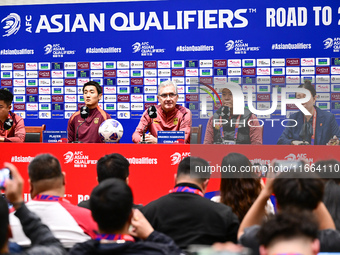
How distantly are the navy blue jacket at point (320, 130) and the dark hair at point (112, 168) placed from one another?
145 cm

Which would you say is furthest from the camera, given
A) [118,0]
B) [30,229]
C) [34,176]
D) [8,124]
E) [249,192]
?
[118,0]

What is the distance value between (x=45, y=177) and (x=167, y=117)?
2639mm

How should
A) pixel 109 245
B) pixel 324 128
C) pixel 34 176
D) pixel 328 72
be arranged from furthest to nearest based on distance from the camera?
pixel 328 72 → pixel 324 128 → pixel 34 176 → pixel 109 245

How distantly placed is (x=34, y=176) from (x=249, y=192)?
1.15 metres

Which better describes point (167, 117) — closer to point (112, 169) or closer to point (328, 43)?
point (112, 169)

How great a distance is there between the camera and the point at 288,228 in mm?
1144

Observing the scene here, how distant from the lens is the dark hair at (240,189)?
2.41 m

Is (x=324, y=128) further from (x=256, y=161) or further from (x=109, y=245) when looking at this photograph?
(x=109, y=245)

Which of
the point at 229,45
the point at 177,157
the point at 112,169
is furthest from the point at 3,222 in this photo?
the point at 229,45

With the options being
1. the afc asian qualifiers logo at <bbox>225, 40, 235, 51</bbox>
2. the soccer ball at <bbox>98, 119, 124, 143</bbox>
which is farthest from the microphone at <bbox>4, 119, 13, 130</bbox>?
the afc asian qualifiers logo at <bbox>225, 40, 235, 51</bbox>

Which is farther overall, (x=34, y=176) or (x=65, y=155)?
(x=65, y=155)

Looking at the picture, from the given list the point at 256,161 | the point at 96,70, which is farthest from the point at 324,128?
the point at 96,70

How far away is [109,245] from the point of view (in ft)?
4.74

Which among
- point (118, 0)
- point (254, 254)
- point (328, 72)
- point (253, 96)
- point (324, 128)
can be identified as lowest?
point (254, 254)
